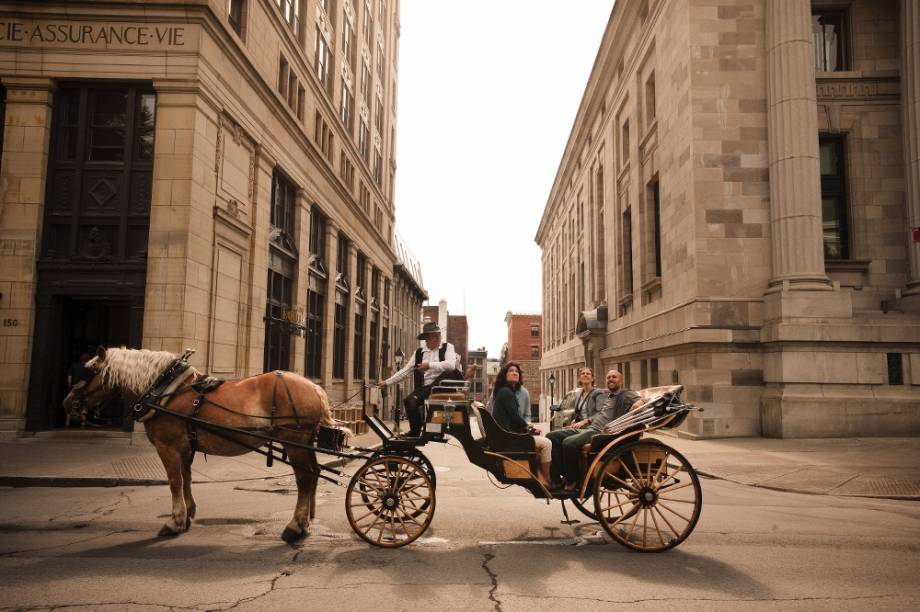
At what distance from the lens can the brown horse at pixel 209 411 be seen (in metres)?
6.64

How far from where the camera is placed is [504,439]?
654 cm

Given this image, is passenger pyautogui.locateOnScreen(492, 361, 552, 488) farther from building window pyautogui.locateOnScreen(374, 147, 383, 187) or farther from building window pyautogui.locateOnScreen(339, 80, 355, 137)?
building window pyautogui.locateOnScreen(374, 147, 383, 187)

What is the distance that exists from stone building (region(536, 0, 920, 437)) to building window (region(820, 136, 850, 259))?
0.04 meters

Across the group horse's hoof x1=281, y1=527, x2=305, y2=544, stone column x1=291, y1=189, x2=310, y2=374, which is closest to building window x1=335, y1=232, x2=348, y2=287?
stone column x1=291, y1=189, x2=310, y2=374

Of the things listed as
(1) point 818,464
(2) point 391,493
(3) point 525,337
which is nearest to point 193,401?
(2) point 391,493

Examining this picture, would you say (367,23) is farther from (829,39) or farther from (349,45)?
(829,39)

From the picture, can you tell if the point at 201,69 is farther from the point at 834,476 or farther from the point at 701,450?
the point at 834,476

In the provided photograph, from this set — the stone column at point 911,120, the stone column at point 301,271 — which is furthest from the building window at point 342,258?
the stone column at point 911,120

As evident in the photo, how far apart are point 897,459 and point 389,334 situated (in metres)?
37.1

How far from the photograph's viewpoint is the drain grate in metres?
10.3

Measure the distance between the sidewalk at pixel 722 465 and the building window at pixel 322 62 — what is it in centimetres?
1827

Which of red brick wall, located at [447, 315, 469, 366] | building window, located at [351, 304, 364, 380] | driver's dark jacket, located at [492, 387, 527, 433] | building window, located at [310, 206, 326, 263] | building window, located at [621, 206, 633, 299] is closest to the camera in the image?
driver's dark jacket, located at [492, 387, 527, 433]

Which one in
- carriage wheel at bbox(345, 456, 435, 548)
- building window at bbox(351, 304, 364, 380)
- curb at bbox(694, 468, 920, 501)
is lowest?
curb at bbox(694, 468, 920, 501)

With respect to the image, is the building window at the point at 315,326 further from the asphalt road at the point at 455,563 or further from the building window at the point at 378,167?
the asphalt road at the point at 455,563
